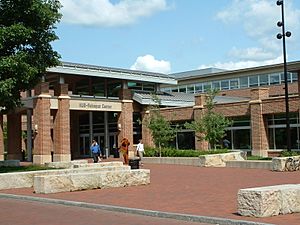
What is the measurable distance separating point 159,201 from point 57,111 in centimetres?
3042

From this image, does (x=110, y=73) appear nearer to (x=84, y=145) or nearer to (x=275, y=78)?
(x=84, y=145)

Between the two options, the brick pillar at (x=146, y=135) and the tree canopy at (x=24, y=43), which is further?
the brick pillar at (x=146, y=135)

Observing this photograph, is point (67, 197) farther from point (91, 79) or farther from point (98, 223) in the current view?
point (91, 79)

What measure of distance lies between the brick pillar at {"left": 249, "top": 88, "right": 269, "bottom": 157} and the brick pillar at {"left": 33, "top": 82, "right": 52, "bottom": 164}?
16456 millimetres

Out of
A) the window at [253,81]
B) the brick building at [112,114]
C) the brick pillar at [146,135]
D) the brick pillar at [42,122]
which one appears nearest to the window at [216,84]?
the window at [253,81]

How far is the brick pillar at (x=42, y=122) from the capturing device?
42.2m

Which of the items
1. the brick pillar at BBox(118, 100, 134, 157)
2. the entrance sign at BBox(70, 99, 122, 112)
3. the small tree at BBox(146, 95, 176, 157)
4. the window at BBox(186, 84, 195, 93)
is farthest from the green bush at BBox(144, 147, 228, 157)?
the window at BBox(186, 84, 195, 93)

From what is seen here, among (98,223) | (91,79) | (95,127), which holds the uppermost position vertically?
(91,79)

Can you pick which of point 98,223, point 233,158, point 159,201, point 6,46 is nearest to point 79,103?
point 233,158

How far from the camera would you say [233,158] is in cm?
3150

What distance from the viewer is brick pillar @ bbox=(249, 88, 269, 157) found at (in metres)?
41.5

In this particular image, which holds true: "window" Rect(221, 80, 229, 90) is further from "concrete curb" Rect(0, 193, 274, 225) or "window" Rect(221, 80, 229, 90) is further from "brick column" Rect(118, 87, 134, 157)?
"concrete curb" Rect(0, 193, 274, 225)

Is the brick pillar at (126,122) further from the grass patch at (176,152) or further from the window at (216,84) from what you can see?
the window at (216,84)

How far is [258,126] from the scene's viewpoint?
4166 centimetres
